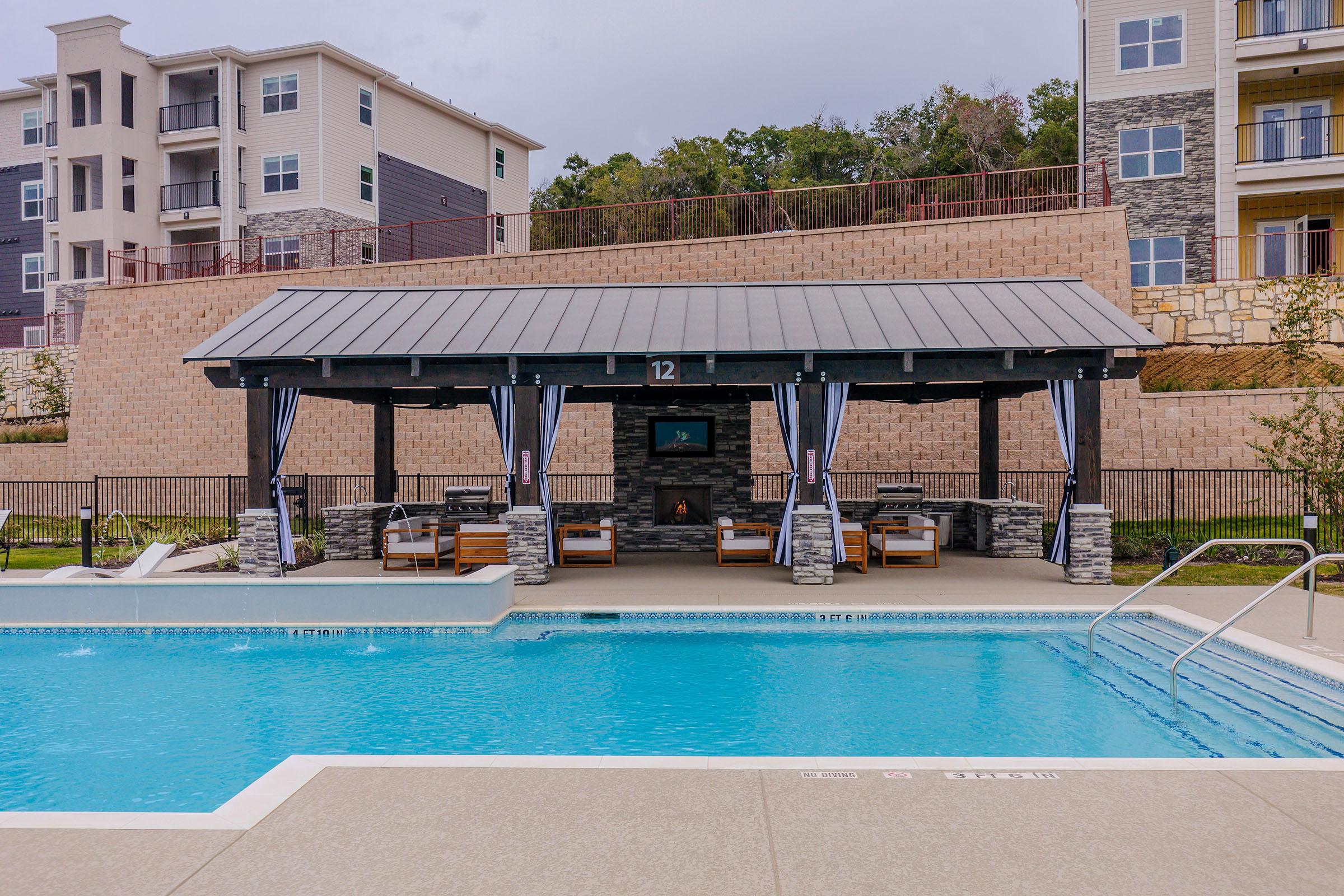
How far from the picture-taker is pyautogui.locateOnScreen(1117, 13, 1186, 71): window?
2839cm

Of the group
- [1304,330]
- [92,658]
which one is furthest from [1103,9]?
[92,658]

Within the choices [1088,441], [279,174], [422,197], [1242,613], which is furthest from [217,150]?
[1242,613]

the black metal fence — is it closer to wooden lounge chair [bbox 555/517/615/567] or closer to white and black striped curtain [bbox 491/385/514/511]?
wooden lounge chair [bbox 555/517/615/567]

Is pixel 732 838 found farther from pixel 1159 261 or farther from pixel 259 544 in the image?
pixel 1159 261

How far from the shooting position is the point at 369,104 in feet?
116

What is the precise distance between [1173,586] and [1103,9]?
22.2m

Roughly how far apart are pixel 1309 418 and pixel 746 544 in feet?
30.1

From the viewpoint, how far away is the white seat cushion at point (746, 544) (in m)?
15.8

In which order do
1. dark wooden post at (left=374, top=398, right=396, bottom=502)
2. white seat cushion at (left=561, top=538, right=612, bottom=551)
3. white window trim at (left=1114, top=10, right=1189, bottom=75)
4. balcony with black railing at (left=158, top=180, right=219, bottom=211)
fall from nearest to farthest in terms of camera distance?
white seat cushion at (left=561, top=538, right=612, bottom=551), dark wooden post at (left=374, top=398, right=396, bottom=502), white window trim at (left=1114, top=10, right=1189, bottom=75), balcony with black railing at (left=158, top=180, right=219, bottom=211)

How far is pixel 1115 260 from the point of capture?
73.4 ft

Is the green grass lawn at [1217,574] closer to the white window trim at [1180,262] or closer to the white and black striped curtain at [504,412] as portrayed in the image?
the white and black striped curtain at [504,412]

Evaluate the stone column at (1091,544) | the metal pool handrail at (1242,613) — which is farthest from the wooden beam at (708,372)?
the metal pool handrail at (1242,613)

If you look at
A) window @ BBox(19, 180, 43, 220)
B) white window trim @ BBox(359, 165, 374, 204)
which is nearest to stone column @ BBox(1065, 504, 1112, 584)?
white window trim @ BBox(359, 165, 374, 204)

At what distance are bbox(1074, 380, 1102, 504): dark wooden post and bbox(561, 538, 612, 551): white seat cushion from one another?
7.18m
